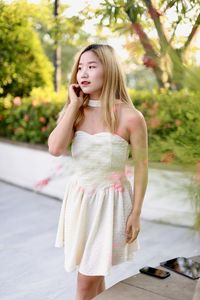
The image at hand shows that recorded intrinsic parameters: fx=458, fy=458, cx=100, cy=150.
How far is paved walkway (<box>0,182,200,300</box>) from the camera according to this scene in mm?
2900

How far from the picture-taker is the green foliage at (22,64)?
6.55 metres

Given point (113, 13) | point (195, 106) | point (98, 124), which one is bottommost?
point (98, 124)

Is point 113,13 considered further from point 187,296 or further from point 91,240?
point 187,296

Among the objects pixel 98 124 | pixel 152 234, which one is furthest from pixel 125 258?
pixel 152 234

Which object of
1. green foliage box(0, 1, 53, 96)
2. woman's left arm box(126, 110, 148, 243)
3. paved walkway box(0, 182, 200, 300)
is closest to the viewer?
woman's left arm box(126, 110, 148, 243)

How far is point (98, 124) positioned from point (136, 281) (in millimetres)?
616

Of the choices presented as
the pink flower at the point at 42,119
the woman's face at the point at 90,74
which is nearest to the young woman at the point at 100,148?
the woman's face at the point at 90,74

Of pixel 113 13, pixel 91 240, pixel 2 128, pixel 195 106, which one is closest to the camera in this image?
pixel 195 106

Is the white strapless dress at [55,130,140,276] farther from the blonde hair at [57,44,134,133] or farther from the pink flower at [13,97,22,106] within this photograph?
the pink flower at [13,97,22,106]

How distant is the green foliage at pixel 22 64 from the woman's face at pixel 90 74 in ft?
15.4

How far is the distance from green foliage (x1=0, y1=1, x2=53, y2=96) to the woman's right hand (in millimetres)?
4652

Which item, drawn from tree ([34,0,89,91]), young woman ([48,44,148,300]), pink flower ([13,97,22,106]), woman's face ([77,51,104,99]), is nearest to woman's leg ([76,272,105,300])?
young woman ([48,44,148,300])

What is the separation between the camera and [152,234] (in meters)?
4.04

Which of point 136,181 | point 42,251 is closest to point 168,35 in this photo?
point 136,181
